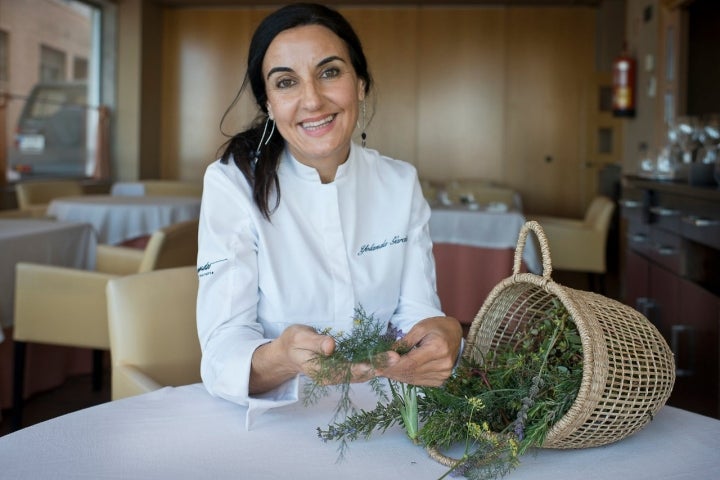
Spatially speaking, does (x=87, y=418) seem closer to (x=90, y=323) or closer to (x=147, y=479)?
(x=147, y=479)

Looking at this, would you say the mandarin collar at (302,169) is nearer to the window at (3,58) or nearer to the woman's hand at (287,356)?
the woman's hand at (287,356)

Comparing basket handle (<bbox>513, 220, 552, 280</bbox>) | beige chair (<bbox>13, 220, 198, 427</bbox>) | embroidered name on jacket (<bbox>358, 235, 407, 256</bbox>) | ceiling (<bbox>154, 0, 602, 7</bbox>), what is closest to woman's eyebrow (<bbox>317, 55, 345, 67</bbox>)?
embroidered name on jacket (<bbox>358, 235, 407, 256</bbox>)

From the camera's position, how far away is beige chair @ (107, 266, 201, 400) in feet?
6.21

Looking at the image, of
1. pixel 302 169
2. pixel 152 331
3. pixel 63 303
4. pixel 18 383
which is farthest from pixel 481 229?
pixel 302 169

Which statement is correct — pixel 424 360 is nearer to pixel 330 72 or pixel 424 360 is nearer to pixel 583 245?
pixel 330 72

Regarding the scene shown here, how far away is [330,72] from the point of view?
5.34 feet

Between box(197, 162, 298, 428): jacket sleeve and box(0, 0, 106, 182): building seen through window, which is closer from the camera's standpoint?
box(197, 162, 298, 428): jacket sleeve

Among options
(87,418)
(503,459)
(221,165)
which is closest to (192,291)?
(221,165)

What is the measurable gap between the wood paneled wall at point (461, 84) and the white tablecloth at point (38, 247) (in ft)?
21.6

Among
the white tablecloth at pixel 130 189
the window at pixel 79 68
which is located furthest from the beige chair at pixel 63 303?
the window at pixel 79 68

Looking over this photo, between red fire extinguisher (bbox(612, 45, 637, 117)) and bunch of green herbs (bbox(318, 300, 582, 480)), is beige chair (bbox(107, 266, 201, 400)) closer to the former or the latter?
bunch of green herbs (bbox(318, 300, 582, 480))

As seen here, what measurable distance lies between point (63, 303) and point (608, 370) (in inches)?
110

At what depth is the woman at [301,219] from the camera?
149 cm

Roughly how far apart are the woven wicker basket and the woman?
244mm
